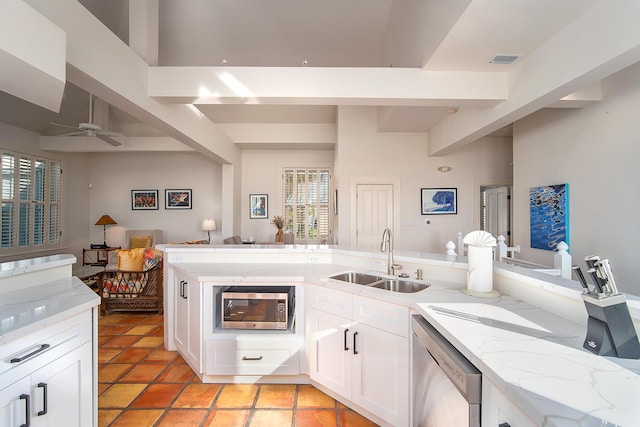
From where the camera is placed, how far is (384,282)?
2113 millimetres

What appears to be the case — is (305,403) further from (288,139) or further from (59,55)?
(288,139)

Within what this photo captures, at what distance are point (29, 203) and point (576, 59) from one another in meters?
8.13

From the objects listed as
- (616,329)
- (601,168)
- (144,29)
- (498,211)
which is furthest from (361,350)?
(498,211)

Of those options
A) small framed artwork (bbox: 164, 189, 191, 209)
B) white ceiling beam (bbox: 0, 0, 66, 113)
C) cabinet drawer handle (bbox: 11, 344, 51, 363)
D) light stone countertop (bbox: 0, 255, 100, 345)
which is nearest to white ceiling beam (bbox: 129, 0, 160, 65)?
white ceiling beam (bbox: 0, 0, 66, 113)

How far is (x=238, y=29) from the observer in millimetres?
4703

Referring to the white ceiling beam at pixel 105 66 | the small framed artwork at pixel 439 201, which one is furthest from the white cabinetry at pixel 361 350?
the small framed artwork at pixel 439 201

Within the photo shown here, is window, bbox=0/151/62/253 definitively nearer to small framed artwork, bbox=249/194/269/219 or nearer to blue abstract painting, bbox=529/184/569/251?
small framed artwork, bbox=249/194/269/219

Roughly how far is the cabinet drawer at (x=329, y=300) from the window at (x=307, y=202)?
14.5 ft

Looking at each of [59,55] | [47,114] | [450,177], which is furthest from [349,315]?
[47,114]

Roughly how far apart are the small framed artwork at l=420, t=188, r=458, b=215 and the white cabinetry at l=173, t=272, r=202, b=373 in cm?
412

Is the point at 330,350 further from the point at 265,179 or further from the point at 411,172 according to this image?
the point at 265,179

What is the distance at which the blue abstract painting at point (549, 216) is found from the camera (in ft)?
10.8

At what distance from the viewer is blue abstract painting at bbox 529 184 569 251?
3.28 meters

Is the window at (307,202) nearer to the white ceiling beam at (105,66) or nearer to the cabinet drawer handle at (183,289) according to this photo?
the white ceiling beam at (105,66)
